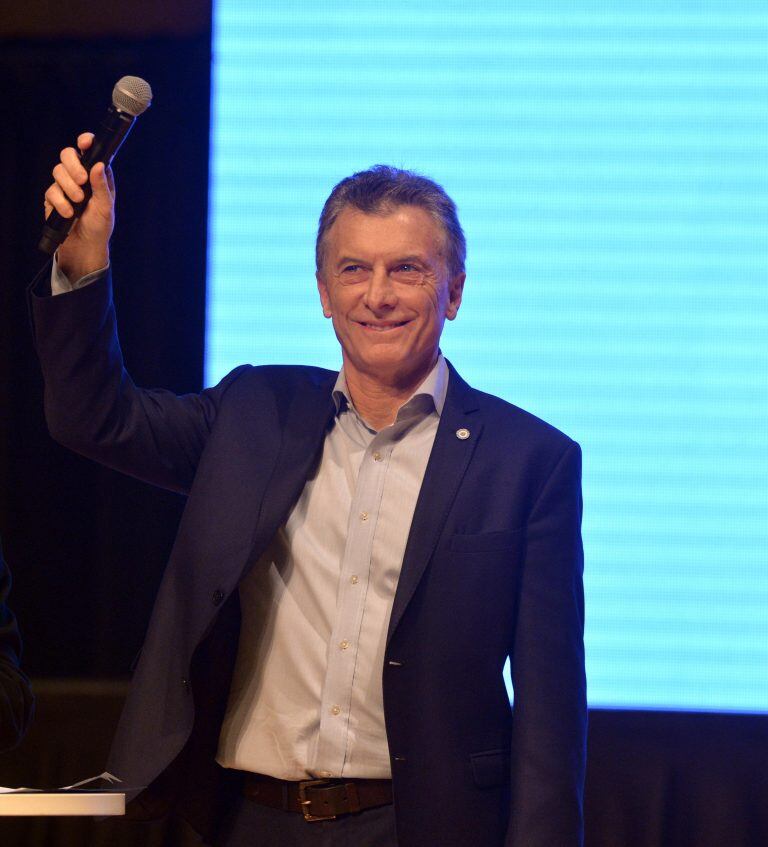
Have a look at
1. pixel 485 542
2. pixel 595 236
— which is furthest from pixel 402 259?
pixel 595 236

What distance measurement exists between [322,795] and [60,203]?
0.91m

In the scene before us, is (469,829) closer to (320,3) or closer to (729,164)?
(729,164)

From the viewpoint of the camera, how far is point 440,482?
1.71 m

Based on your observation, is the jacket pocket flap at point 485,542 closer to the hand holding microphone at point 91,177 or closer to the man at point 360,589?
the man at point 360,589

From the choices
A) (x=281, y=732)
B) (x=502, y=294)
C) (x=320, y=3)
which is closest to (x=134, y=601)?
(x=502, y=294)

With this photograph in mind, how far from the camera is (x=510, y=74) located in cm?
297

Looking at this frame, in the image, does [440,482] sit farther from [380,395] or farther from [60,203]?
[60,203]

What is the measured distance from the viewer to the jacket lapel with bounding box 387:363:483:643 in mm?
1633

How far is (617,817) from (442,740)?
151 cm

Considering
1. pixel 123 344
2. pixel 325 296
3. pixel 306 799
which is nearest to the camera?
pixel 306 799

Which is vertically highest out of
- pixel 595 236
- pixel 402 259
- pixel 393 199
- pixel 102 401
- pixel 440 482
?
pixel 595 236

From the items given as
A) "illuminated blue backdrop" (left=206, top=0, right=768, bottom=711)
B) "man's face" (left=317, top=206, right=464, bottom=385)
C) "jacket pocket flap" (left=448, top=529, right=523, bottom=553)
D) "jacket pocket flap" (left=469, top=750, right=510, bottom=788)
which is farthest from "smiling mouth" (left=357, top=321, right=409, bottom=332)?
"illuminated blue backdrop" (left=206, top=0, right=768, bottom=711)

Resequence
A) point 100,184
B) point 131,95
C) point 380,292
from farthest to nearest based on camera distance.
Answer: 1. point 380,292
2. point 100,184
3. point 131,95

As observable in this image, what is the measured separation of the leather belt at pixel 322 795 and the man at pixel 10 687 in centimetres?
36
